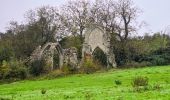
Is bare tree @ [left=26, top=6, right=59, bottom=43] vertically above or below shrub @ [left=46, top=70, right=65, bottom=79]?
above

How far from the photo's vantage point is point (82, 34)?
86875 mm

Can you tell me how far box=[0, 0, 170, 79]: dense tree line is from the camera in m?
78.7

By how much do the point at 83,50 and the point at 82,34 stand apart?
8.93 m

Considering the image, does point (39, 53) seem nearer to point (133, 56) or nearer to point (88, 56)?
point (88, 56)

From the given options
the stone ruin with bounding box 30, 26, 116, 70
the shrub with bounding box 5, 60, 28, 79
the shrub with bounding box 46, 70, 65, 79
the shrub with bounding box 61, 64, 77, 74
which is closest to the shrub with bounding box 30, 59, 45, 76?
the stone ruin with bounding box 30, 26, 116, 70

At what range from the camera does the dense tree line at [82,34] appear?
258ft

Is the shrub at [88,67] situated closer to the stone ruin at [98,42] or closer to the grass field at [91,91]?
the stone ruin at [98,42]

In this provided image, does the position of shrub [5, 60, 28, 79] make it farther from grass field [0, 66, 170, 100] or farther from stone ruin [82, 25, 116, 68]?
grass field [0, 66, 170, 100]

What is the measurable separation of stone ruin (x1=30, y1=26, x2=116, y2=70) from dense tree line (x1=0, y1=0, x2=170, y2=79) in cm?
138

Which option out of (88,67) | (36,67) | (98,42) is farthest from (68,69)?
(98,42)

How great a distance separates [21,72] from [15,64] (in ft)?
5.47

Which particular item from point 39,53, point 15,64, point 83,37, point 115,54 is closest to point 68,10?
point 83,37

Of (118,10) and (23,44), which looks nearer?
(118,10)

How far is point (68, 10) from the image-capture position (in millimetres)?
88250
